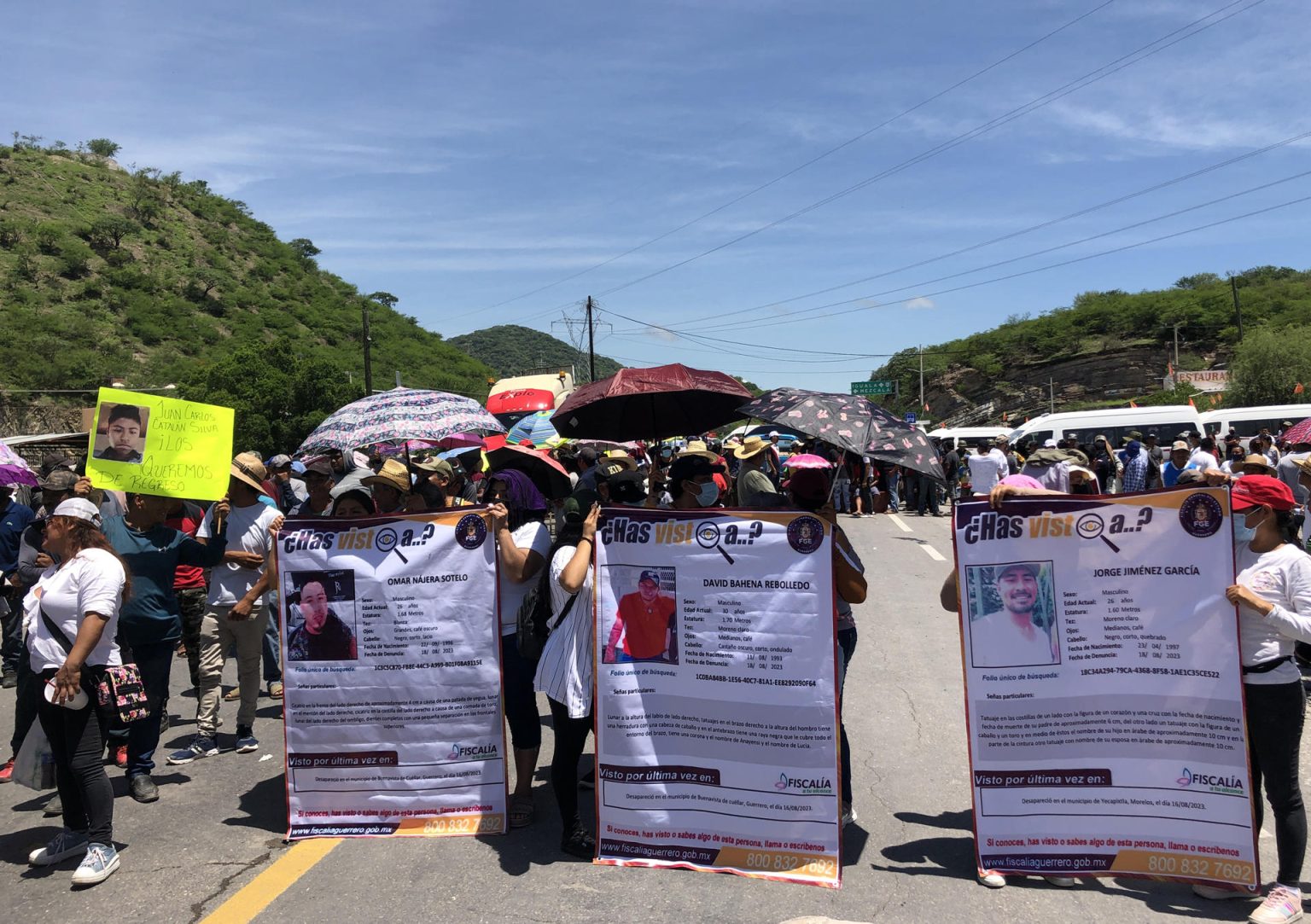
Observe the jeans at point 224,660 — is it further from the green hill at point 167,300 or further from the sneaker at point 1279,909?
the green hill at point 167,300

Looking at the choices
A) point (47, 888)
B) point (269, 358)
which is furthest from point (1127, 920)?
point (269, 358)

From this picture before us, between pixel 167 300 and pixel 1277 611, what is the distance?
2299 inches

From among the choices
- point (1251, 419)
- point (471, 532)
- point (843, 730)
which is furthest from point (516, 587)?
point (1251, 419)

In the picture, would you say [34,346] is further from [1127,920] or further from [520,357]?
[520,357]

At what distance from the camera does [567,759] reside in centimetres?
440

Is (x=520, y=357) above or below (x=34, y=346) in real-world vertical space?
above

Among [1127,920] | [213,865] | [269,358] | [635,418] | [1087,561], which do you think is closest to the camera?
[1127,920]

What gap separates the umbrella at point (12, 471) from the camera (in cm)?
758

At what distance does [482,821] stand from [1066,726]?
9.20ft

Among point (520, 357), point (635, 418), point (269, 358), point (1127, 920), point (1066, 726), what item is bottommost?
point (1127, 920)

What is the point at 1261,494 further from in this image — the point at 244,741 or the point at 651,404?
the point at 244,741

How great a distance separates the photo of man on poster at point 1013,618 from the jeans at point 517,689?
2.17 meters

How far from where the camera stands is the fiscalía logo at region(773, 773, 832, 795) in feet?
13.3

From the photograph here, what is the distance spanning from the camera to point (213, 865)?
14.2 ft
